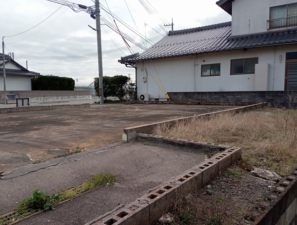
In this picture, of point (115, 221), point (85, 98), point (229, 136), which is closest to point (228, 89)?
point (229, 136)

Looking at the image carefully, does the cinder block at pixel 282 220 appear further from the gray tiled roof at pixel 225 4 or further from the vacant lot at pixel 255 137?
the gray tiled roof at pixel 225 4

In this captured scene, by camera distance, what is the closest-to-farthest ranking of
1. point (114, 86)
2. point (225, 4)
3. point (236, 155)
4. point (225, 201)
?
point (225, 201)
point (236, 155)
point (225, 4)
point (114, 86)

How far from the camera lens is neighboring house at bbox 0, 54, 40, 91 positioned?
2421cm

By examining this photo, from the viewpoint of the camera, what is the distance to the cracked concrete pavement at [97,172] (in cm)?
183

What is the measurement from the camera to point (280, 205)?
205 centimetres

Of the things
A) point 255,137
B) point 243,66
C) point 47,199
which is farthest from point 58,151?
point 243,66

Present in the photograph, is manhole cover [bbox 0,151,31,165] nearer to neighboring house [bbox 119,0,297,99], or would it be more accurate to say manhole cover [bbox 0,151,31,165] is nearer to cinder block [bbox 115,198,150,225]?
cinder block [bbox 115,198,150,225]

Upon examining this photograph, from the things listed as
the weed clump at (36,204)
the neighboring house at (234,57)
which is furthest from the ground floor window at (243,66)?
the weed clump at (36,204)

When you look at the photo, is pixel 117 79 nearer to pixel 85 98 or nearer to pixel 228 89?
pixel 228 89

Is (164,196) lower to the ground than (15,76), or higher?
lower

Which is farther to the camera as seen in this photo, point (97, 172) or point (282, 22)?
point (282, 22)

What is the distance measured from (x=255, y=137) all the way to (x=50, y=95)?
21.5 metres

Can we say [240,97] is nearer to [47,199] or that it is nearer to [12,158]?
[12,158]

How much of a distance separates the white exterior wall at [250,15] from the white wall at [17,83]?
876 inches
